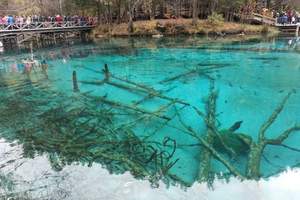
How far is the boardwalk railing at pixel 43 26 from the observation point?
3217 centimetres

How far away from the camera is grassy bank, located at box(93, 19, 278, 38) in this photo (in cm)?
3619

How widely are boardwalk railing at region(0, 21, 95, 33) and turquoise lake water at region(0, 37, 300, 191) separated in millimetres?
8865

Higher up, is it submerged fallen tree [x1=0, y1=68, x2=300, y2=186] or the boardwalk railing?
the boardwalk railing

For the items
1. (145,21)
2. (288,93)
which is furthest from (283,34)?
(288,93)

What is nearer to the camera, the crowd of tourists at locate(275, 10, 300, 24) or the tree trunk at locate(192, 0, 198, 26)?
A: the crowd of tourists at locate(275, 10, 300, 24)

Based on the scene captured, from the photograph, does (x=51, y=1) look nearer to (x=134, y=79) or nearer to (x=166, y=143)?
(x=134, y=79)

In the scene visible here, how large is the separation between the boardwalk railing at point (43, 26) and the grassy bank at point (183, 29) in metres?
2.50

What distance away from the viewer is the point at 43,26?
35.9 m

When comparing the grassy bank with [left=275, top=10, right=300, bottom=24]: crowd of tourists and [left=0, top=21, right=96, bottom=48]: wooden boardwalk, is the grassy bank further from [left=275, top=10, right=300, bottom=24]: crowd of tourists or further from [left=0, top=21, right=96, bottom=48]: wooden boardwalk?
[left=0, top=21, right=96, bottom=48]: wooden boardwalk

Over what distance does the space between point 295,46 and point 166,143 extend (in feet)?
67.7

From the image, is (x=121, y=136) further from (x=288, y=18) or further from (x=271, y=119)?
(x=288, y=18)

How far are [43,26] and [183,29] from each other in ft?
46.6

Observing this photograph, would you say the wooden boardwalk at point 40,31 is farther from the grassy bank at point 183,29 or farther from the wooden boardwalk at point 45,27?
the grassy bank at point 183,29

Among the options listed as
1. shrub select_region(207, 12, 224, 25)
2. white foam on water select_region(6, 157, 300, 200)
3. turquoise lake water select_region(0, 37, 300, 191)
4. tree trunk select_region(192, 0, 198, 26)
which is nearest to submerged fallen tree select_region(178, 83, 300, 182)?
turquoise lake water select_region(0, 37, 300, 191)
